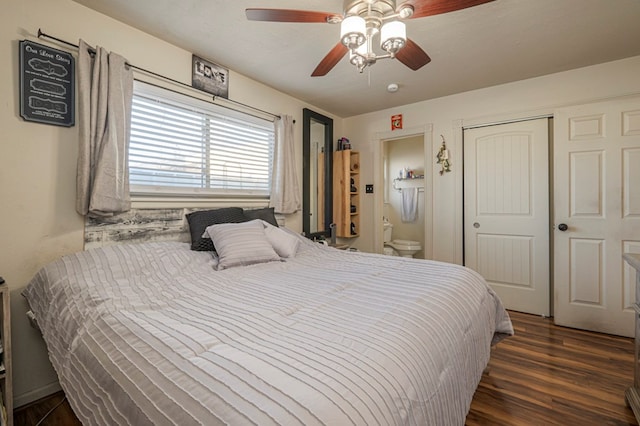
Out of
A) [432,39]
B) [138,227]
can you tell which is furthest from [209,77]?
[432,39]

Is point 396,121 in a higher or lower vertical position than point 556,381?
higher

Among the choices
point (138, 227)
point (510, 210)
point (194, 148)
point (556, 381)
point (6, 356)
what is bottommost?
point (556, 381)

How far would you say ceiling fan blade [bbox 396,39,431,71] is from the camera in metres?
1.74

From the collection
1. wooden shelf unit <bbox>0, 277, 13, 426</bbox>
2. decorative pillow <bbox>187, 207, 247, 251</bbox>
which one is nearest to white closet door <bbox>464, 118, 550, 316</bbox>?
decorative pillow <bbox>187, 207, 247, 251</bbox>

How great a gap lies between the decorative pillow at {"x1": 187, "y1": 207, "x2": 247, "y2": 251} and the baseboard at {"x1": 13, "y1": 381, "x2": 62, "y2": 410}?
1.12m

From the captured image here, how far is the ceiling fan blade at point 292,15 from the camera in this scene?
148cm

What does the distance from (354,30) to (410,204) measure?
384 centimetres

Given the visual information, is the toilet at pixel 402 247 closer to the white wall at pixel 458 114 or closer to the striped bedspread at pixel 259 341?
the white wall at pixel 458 114

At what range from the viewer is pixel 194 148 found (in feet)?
8.29

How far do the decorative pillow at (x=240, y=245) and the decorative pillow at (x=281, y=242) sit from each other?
9 cm

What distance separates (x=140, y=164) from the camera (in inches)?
85.7

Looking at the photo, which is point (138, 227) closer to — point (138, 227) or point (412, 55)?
point (138, 227)

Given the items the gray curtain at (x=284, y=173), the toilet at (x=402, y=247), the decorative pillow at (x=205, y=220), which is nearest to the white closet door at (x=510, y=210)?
the toilet at (x=402, y=247)

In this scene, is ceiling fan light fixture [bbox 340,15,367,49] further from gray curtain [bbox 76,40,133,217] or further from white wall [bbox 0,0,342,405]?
white wall [bbox 0,0,342,405]
